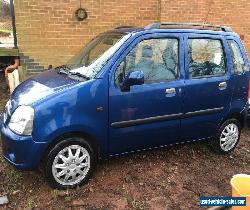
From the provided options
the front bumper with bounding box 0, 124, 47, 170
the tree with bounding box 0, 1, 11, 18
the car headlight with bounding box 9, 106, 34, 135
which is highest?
the tree with bounding box 0, 1, 11, 18

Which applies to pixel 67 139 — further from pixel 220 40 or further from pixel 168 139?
pixel 220 40

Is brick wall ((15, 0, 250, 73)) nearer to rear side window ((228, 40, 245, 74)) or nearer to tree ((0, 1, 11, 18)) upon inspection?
tree ((0, 1, 11, 18))

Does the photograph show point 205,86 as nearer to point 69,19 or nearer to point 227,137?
point 227,137

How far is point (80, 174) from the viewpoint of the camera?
439cm

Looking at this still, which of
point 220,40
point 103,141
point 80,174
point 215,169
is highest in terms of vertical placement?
point 220,40

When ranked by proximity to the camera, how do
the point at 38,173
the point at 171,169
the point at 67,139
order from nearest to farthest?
the point at 67,139 → the point at 38,173 → the point at 171,169

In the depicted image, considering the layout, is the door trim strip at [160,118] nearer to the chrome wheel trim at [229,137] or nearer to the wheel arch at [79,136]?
the wheel arch at [79,136]

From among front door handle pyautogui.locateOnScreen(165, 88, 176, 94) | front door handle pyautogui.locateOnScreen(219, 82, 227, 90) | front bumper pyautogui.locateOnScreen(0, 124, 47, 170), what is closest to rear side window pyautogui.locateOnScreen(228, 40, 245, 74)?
front door handle pyautogui.locateOnScreen(219, 82, 227, 90)

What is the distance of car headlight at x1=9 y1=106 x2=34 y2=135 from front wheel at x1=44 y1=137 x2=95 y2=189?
0.38 metres

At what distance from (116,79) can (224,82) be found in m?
1.75

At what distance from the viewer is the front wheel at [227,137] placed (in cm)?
554

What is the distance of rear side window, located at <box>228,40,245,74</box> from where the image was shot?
5.41 metres

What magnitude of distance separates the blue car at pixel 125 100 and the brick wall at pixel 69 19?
10.3ft

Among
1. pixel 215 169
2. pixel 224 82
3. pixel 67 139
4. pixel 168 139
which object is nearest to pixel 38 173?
pixel 67 139
